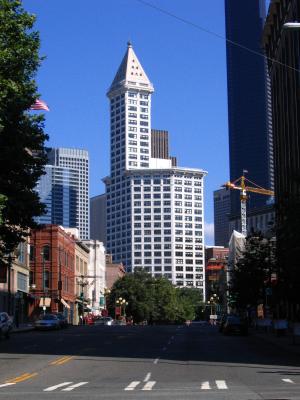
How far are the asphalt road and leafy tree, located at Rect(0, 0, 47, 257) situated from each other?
224 inches

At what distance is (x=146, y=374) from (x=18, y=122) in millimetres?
12560

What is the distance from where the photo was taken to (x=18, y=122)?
90.4 feet

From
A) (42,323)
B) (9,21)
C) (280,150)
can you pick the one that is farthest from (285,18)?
(9,21)

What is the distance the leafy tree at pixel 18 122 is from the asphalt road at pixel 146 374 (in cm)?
569

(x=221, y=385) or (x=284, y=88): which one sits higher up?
(x=284, y=88)

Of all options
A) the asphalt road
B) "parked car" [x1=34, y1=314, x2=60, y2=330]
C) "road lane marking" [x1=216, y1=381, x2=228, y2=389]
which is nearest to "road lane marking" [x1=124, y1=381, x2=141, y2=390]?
the asphalt road

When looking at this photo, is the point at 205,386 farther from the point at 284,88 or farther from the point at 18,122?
the point at 284,88

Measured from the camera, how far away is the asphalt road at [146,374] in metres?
14.5

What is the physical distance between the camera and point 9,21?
25859mm

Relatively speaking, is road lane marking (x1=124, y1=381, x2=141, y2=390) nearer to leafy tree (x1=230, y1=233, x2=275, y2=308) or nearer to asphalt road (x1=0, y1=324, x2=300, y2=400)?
asphalt road (x1=0, y1=324, x2=300, y2=400)

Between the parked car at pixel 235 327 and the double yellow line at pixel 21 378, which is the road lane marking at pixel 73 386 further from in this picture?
the parked car at pixel 235 327

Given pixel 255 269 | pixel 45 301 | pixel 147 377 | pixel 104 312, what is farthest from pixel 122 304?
pixel 147 377

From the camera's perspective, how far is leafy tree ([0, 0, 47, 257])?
26031 mm

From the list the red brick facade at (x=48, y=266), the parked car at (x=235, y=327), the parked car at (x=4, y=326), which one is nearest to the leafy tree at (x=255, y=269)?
the parked car at (x=235, y=327)
